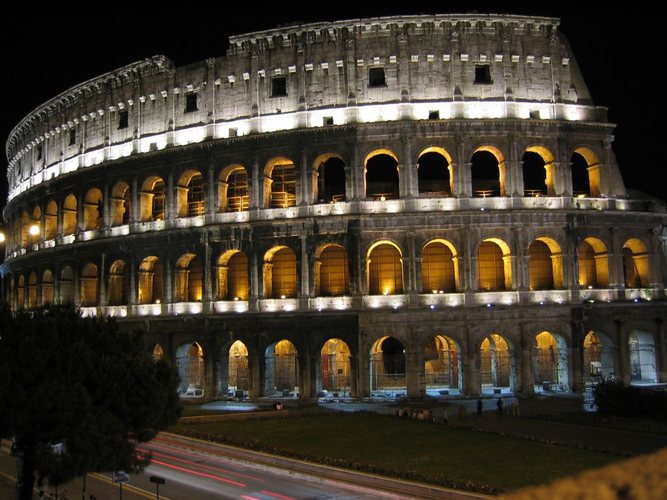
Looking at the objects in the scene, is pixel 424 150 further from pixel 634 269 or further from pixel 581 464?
pixel 581 464

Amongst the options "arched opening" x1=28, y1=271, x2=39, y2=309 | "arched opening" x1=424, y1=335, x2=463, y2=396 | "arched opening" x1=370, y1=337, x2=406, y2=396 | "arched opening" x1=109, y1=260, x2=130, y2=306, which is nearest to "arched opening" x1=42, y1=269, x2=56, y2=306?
"arched opening" x1=28, y1=271, x2=39, y2=309

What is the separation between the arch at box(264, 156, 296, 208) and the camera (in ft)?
117

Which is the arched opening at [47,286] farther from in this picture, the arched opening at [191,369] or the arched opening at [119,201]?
the arched opening at [191,369]

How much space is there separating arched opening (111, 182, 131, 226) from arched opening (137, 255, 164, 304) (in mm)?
2988

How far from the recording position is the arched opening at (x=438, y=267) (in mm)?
33906

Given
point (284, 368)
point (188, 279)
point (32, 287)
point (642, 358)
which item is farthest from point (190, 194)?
point (642, 358)

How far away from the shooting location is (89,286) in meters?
39.8

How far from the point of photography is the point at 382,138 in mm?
33219

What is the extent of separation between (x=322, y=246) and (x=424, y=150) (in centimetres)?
668

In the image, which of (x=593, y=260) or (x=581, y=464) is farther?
(x=593, y=260)

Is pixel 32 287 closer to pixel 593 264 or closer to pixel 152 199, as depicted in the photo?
pixel 152 199

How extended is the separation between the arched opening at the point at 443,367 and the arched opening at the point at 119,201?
1803cm

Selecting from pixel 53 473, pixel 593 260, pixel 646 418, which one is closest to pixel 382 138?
pixel 593 260

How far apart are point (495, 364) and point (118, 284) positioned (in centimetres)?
2082
